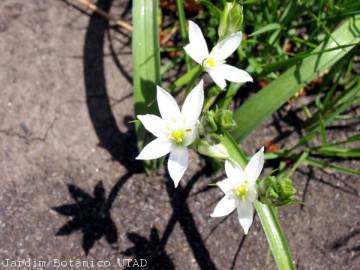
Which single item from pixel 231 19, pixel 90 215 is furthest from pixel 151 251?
pixel 231 19

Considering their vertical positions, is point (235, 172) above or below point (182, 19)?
below

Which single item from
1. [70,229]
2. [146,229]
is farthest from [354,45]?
[70,229]

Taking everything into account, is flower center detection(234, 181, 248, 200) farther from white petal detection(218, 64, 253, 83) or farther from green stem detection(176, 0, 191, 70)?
green stem detection(176, 0, 191, 70)

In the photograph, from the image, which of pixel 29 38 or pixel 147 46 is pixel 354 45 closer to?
pixel 147 46

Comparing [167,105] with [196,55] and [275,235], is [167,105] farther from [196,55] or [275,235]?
[275,235]

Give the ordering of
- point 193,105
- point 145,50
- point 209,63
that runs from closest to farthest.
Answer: point 193,105
point 209,63
point 145,50

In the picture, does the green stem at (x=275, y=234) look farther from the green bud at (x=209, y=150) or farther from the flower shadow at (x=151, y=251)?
the flower shadow at (x=151, y=251)
